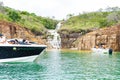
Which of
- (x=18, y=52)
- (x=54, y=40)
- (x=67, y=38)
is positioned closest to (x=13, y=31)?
(x=54, y=40)

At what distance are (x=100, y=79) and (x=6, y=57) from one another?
14.7 m

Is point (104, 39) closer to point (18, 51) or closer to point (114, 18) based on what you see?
point (114, 18)

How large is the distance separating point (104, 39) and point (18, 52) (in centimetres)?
6077

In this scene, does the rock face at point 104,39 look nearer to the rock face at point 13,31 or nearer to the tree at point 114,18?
the rock face at point 13,31

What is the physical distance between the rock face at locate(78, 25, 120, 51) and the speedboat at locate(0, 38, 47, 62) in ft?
185

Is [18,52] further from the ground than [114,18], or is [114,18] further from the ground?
[114,18]

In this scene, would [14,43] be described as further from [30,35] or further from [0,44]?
[30,35]

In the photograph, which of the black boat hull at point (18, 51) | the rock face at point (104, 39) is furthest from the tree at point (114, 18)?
the black boat hull at point (18, 51)

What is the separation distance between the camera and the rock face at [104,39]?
95.0m

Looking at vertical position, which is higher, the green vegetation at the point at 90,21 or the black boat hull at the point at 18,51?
the green vegetation at the point at 90,21

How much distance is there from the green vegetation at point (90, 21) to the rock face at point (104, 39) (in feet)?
43.4

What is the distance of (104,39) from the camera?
97125 mm

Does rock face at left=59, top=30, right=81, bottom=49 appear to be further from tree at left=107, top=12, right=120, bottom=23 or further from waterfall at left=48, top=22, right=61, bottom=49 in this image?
tree at left=107, top=12, right=120, bottom=23

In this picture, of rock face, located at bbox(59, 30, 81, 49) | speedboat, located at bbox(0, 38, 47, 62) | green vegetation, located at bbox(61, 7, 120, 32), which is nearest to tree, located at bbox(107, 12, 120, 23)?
green vegetation, located at bbox(61, 7, 120, 32)
